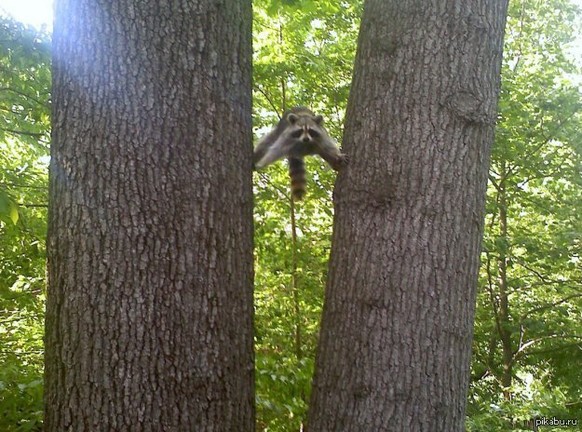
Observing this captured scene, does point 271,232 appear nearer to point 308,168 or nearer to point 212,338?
point 308,168

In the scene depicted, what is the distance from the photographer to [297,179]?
4.16 m

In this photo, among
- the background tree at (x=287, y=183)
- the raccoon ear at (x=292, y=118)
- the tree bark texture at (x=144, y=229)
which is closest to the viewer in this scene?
the tree bark texture at (x=144, y=229)

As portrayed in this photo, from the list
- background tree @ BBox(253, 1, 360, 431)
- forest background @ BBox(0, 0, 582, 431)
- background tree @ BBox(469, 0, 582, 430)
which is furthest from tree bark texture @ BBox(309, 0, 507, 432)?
background tree @ BBox(469, 0, 582, 430)

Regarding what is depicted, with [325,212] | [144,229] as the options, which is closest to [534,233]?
[325,212]

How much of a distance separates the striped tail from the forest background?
113 centimetres

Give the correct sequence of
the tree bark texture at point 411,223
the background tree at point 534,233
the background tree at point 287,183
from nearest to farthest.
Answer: the tree bark texture at point 411,223, the background tree at point 287,183, the background tree at point 534,233

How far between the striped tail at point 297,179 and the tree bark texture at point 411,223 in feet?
5.97

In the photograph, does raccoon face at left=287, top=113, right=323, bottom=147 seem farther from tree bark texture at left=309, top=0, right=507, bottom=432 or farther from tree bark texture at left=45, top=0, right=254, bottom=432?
tree bark texture at left=45, top=0, right=254, bottom=432

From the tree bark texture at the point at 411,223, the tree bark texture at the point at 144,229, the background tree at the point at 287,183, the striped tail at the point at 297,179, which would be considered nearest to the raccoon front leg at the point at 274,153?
the striped tail at the point at 297,179

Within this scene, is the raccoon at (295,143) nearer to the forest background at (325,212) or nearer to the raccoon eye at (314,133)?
the raccoon eye at (314,133)

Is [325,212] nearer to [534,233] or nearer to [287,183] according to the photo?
[287,183]

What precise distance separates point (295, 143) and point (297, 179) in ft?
0.90

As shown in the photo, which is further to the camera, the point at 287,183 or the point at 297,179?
the point at 287,183

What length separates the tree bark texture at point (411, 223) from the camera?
6.61ft
